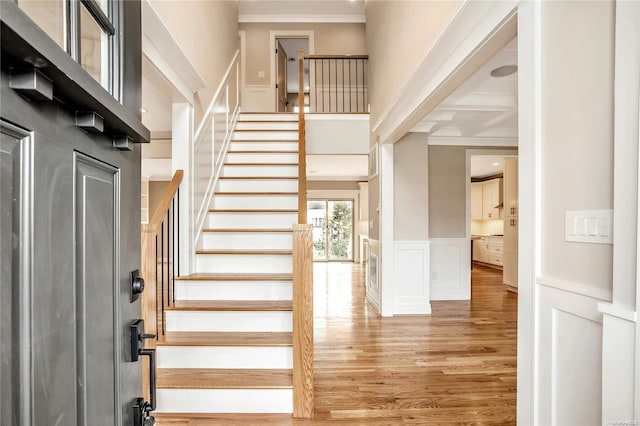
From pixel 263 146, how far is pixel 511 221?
4.44 m

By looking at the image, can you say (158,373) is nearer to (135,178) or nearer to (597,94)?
(135,178)

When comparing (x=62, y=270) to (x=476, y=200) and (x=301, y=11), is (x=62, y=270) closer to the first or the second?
(x=301, y=11)

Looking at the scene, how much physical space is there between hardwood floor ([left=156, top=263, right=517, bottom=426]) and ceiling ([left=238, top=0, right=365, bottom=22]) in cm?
540

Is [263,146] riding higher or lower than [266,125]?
lower

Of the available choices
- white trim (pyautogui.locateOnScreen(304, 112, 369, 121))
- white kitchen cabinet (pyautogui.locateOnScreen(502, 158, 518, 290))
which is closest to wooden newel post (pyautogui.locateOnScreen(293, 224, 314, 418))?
white trim (pyautogui.locateOnScreen(304, 112, 369, 121))

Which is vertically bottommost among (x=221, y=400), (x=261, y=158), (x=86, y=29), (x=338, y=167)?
(x=221, y=400)

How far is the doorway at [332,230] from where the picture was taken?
10.9m

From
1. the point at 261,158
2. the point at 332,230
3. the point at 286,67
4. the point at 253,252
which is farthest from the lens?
the point at 332,230

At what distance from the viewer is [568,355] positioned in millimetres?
1242

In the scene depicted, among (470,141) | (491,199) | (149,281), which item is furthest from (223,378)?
(491,199)

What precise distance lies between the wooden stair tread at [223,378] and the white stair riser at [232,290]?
25.1 inches

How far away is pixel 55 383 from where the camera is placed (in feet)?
1.83

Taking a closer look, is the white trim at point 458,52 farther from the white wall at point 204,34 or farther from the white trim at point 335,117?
the white trim at point 335,117

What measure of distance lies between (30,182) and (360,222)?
10116 millimetres
